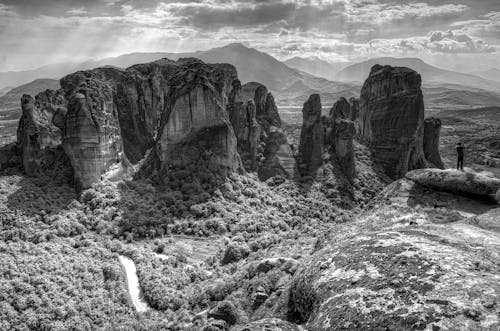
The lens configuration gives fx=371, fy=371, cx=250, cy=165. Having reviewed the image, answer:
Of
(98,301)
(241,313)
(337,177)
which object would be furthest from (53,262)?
(337,177)

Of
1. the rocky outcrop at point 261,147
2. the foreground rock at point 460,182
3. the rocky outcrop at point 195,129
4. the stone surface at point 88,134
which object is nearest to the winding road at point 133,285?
the stone surface at point 88,134

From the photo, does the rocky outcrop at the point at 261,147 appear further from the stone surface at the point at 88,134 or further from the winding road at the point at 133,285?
the winding road at the point at 133,285

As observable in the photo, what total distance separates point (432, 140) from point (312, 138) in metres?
35.0

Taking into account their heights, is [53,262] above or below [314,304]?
below

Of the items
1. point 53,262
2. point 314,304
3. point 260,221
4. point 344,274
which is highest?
point 344,274

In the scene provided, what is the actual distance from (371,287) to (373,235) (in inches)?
107

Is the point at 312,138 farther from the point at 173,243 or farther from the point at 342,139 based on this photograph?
the point at 173,243

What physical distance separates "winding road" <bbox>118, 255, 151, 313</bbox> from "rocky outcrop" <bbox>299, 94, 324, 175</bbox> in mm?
50886

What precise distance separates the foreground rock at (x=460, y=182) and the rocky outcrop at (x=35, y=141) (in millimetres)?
62676

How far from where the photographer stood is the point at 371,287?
32.2 feet

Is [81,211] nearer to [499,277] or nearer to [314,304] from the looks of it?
[314,304]

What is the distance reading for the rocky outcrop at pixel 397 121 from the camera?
306 feet

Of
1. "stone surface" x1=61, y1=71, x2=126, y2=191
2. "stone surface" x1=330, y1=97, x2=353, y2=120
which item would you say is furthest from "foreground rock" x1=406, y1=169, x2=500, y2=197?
"stone surface" x1=330, y1=97, x2=353, y2=120

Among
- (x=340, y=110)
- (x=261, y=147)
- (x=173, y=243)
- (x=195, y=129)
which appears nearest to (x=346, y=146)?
(x=340, y=110)
